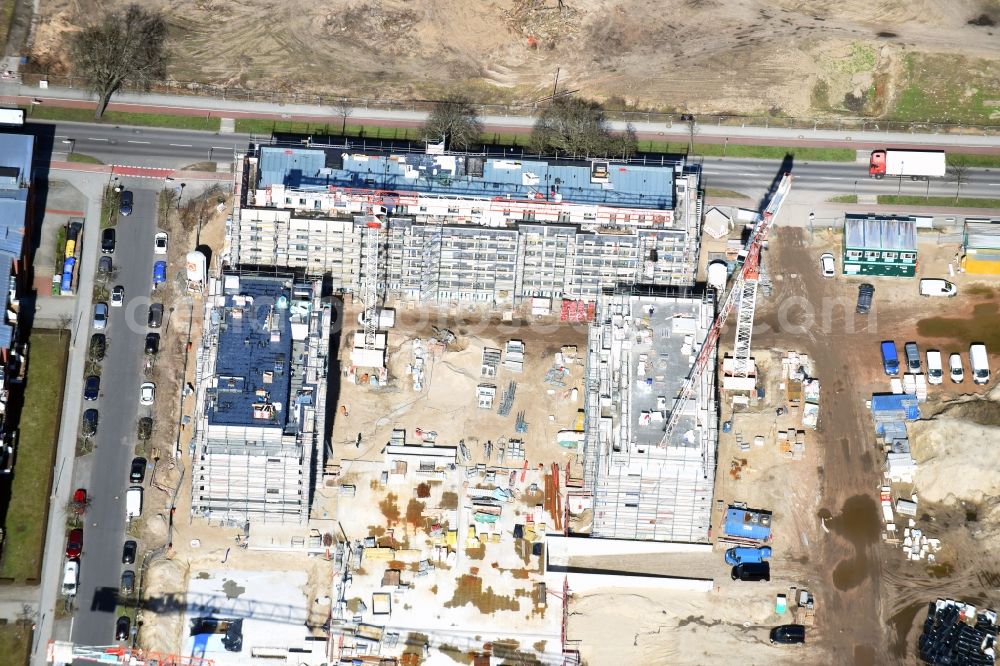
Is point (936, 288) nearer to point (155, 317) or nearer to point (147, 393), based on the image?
point (155, 317)

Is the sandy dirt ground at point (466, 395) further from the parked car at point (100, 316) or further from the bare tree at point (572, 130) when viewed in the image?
the parked car at point (100, 316)

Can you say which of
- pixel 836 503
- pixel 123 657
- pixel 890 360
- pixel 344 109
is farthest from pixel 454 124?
pixel 123 657

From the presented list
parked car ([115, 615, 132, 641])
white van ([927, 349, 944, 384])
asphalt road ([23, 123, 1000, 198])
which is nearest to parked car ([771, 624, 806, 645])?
white van ([927, 349, 944, 384])

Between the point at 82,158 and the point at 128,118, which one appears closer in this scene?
the point at 82,158

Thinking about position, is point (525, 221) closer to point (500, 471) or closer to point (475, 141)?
point (475, 141)

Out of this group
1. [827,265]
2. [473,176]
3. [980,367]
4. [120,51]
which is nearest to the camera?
[473,176]

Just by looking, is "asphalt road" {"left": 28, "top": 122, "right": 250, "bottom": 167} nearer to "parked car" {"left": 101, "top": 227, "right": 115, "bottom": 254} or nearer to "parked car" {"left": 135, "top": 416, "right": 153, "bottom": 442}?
"parked car" {"left": 101, "top": 227, "right": 115, "bottom": 254}

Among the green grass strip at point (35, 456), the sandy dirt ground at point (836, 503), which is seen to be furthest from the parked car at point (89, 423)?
the sandy dirt ground at point (836, 503)
